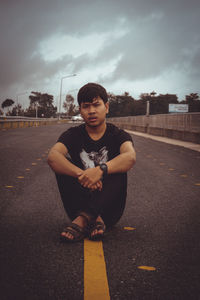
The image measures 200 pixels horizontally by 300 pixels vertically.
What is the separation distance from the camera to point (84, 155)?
288 centimetres

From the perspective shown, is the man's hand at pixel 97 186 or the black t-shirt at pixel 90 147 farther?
the black t-shirt at pixel 90 147

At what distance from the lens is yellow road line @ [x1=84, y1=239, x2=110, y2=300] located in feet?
6.04

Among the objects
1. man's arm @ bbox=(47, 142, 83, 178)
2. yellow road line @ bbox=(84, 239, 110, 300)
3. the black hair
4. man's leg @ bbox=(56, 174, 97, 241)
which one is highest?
the black hair

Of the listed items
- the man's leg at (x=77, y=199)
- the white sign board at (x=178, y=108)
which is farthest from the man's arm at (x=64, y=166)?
the white sign board at (x=178, y=108)

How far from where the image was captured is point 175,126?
18672 mm

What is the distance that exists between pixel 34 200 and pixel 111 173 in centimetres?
172

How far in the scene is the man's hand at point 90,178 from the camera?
2566 millimetres

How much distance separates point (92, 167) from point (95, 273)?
3.32ft

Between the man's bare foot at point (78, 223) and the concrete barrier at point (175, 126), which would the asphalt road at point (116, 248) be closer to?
the man's bare foot at point (78, 223)

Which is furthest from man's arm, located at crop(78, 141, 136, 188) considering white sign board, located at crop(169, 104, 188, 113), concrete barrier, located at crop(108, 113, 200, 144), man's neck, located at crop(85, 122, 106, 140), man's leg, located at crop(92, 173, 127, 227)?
white sign board, located at crop(169, 104, 188, 113)

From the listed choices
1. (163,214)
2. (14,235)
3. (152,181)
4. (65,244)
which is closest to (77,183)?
(65,244)

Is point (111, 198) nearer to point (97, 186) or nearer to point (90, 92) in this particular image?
point (97, 186)

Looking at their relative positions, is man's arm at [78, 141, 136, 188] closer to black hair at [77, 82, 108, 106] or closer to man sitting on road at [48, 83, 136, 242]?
man sitting on road at [48, 83, 136, 242]

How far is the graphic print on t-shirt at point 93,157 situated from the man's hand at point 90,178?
285mm
